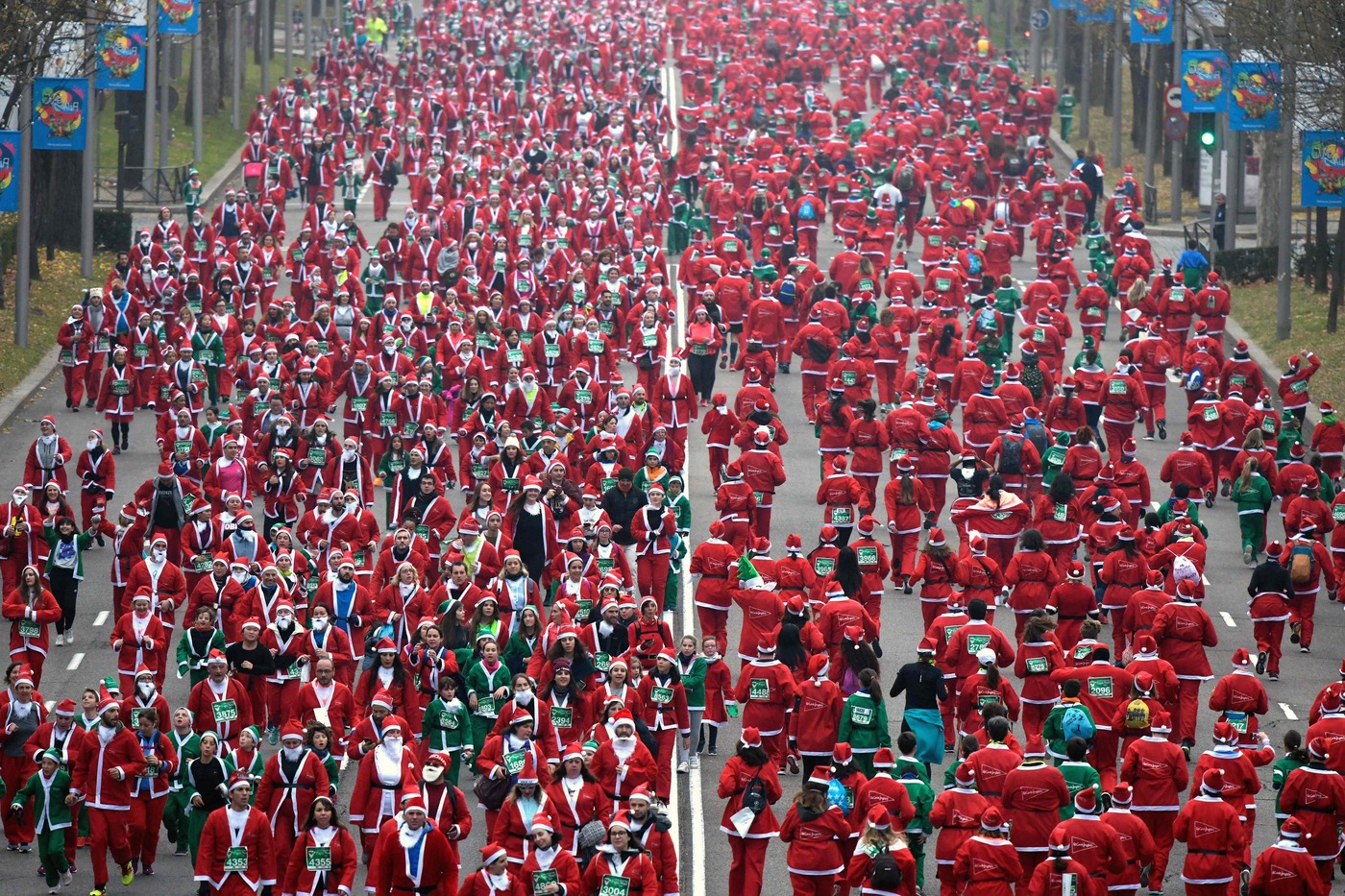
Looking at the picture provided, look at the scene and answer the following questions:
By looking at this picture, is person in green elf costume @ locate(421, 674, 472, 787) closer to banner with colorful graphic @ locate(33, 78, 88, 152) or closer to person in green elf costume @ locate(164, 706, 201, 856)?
person in green elf costume @ locate(164, 706, 201, 856)

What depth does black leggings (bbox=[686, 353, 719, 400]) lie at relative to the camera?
98.9 ft

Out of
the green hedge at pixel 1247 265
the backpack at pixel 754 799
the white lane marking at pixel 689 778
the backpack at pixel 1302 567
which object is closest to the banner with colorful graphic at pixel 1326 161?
the green hedge at pixel 1247 265

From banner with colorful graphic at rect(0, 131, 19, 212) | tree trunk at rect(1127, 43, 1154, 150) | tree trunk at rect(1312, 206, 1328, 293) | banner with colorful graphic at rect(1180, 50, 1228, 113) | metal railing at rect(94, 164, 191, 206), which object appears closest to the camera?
banner with colorful graphic at rect(0, 131, 19, 212)

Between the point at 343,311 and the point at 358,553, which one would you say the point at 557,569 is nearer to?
the point at 358,553

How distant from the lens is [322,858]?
1579 cm

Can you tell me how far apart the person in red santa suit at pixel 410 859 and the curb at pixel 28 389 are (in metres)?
16.8

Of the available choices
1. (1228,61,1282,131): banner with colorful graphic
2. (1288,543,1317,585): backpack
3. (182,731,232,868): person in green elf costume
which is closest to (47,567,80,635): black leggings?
(182,731,232,868): person in green elf costume

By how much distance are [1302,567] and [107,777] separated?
10.6 metres

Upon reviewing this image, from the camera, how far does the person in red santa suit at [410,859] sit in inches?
605

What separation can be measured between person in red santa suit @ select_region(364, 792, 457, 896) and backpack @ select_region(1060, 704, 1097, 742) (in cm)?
454

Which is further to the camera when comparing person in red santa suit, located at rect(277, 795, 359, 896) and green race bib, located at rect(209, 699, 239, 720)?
green race bib, located at rect(209, 699, 239, 720)

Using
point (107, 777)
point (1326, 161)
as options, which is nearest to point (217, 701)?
point (107, 777)

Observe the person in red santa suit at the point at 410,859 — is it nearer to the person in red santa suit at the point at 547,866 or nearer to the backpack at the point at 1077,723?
the person in red santa suit at the point at 547,866

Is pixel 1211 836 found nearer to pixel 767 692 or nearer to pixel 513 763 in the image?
pixel 767 692
